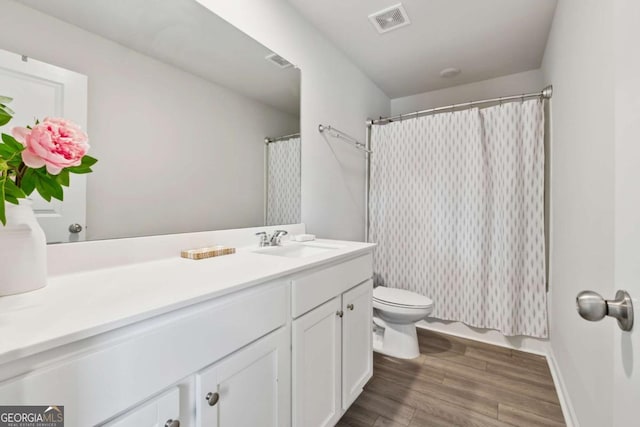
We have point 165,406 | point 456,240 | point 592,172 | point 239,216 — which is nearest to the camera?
point 165,406

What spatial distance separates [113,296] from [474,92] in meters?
3.17

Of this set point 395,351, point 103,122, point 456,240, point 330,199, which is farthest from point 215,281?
point 456,240

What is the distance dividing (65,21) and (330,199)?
159cm

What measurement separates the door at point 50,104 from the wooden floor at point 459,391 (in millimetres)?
1474

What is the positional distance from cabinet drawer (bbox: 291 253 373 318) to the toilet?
607 millimetres

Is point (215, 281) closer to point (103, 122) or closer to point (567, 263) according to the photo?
point (103, 122)

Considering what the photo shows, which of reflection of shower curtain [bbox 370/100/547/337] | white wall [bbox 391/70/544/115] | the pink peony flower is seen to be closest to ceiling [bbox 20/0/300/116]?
the pink peony flower

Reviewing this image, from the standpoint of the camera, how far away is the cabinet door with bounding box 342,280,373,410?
1303mm

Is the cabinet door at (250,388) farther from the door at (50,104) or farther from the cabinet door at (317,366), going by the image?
the door at (50,104)

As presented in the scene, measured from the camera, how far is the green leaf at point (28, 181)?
645 millimetres

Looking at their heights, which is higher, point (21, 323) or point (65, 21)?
point (65, 21)

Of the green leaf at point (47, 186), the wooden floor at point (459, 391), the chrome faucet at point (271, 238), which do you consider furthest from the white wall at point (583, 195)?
the green leaf at point (47, 186)

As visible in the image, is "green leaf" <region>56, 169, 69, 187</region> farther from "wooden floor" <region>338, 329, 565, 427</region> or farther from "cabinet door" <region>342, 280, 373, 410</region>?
"wooden floor" <region>338, 329, 565, 427</region>

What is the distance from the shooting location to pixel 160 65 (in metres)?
1.11
